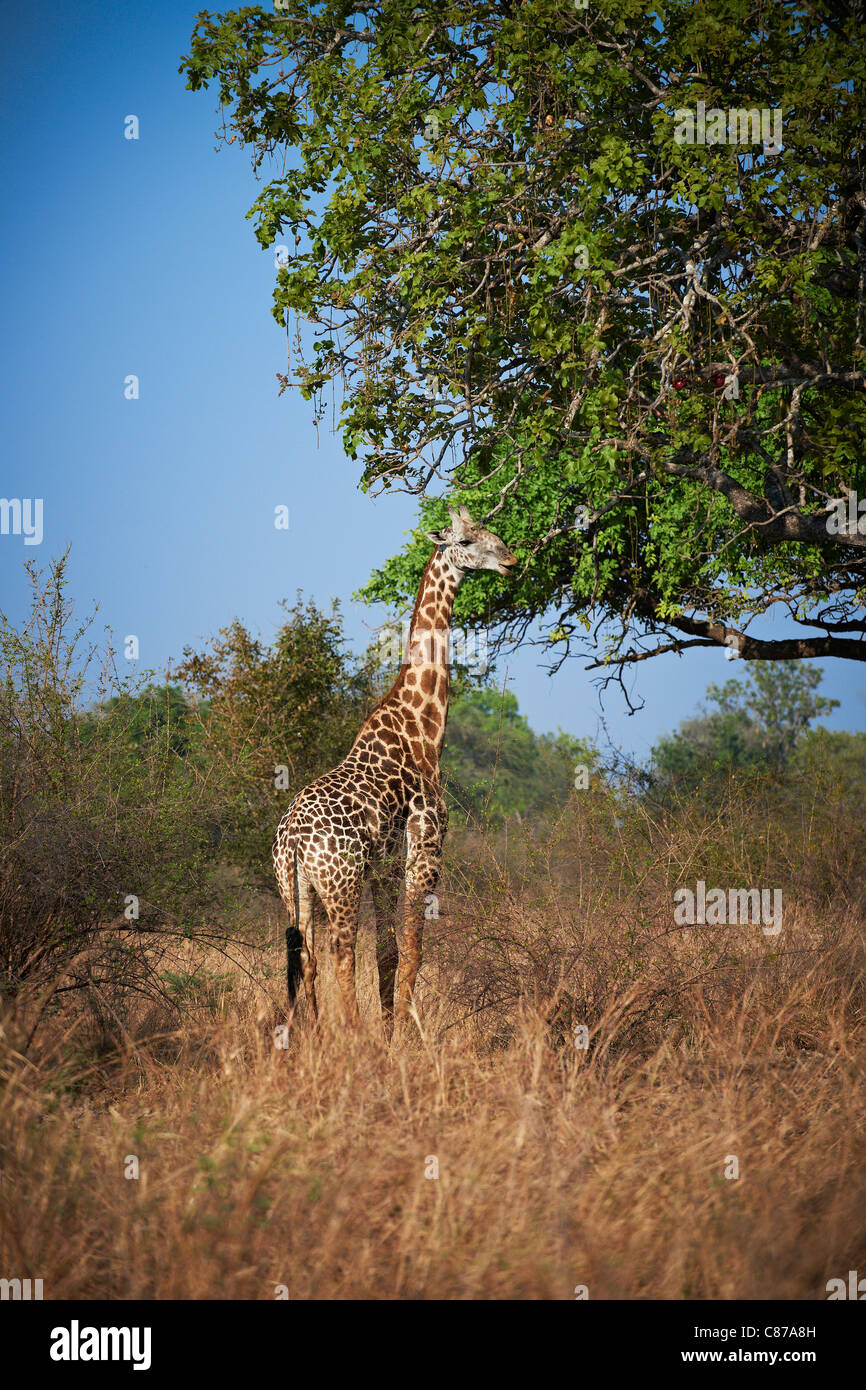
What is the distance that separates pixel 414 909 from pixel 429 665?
195 cm

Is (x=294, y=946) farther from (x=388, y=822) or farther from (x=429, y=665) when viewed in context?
(x=429, y=665)

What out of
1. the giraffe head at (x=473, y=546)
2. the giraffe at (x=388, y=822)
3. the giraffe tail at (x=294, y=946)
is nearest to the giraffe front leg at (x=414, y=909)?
the giraffe at (x=388, y=822)

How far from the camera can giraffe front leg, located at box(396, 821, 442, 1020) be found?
674cm

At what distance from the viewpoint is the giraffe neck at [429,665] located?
7.61m

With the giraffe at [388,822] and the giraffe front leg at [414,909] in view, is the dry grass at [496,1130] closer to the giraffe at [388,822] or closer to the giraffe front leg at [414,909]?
the giraffe front leg at [414,909]

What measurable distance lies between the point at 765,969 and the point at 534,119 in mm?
7264

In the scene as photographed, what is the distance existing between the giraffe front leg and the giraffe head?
7.08 ft

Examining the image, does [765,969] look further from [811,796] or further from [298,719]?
[298,719]

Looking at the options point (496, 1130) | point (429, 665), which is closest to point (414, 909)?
point (429, 665)

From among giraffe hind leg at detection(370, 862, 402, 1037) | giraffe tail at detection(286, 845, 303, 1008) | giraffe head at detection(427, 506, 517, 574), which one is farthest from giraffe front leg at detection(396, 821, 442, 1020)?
giraffe head at detection(427, 506, 517, 574)

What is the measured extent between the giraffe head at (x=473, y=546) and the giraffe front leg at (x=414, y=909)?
2159mm

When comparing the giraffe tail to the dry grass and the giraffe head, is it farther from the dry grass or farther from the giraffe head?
the giraffe head

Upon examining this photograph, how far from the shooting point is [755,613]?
1118 cm

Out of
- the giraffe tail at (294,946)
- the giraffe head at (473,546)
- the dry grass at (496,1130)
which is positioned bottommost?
the dry grass at (496,1130)
